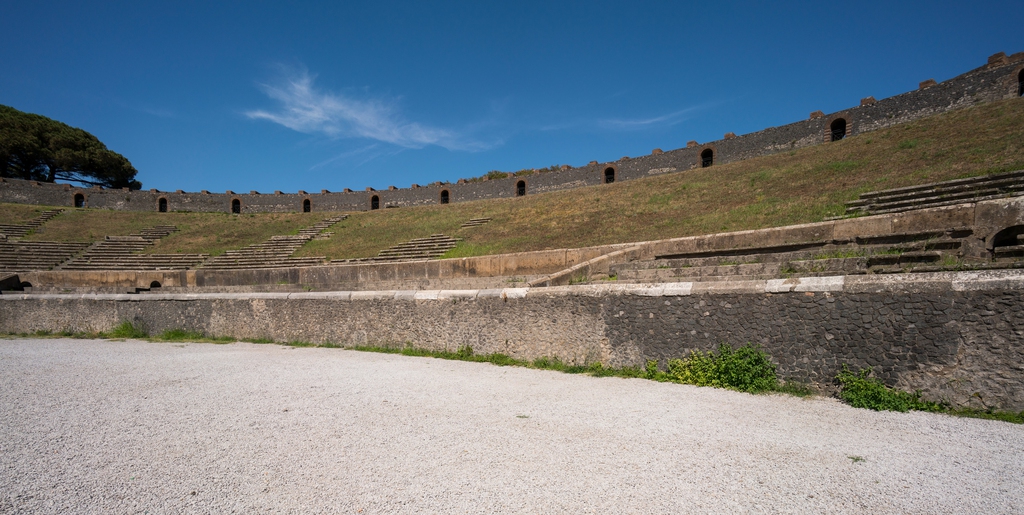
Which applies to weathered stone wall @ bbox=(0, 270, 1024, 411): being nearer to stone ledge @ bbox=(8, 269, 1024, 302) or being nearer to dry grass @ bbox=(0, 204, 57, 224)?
stone ledge @ bbox=(8, 269, 1024, 302)

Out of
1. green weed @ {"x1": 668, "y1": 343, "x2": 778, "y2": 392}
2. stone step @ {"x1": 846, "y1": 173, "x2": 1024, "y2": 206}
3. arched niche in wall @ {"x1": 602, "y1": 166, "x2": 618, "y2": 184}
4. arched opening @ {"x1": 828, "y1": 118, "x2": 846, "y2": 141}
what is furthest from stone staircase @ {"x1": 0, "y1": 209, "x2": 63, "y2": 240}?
arched opening @ {"x1": 828, "y1": 118, "x2": 846, "y2": 141}

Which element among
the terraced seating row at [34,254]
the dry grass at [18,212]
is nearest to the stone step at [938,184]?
the terraced seating row at [34,254]

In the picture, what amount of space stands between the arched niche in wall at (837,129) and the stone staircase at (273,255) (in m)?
28.5

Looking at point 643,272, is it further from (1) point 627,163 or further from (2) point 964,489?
(1) point 627,163

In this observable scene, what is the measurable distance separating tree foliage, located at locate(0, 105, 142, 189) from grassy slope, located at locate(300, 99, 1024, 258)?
123ft

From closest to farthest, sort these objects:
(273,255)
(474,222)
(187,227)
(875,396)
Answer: (875,396) → (273,255) → (474,222) → (187,227)

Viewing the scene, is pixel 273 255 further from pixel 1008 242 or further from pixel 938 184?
pixel 1008 242

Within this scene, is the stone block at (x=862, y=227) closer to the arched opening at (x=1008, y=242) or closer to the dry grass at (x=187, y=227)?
the arched opening at (x=1008, y=242)

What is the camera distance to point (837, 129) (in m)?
24.9

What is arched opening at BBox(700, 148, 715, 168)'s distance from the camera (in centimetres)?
2930

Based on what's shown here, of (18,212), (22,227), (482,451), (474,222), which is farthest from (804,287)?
(18,212)

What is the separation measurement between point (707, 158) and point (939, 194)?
2077 cm

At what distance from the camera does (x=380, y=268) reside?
15266 millimetres

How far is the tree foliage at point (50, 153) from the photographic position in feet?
139
